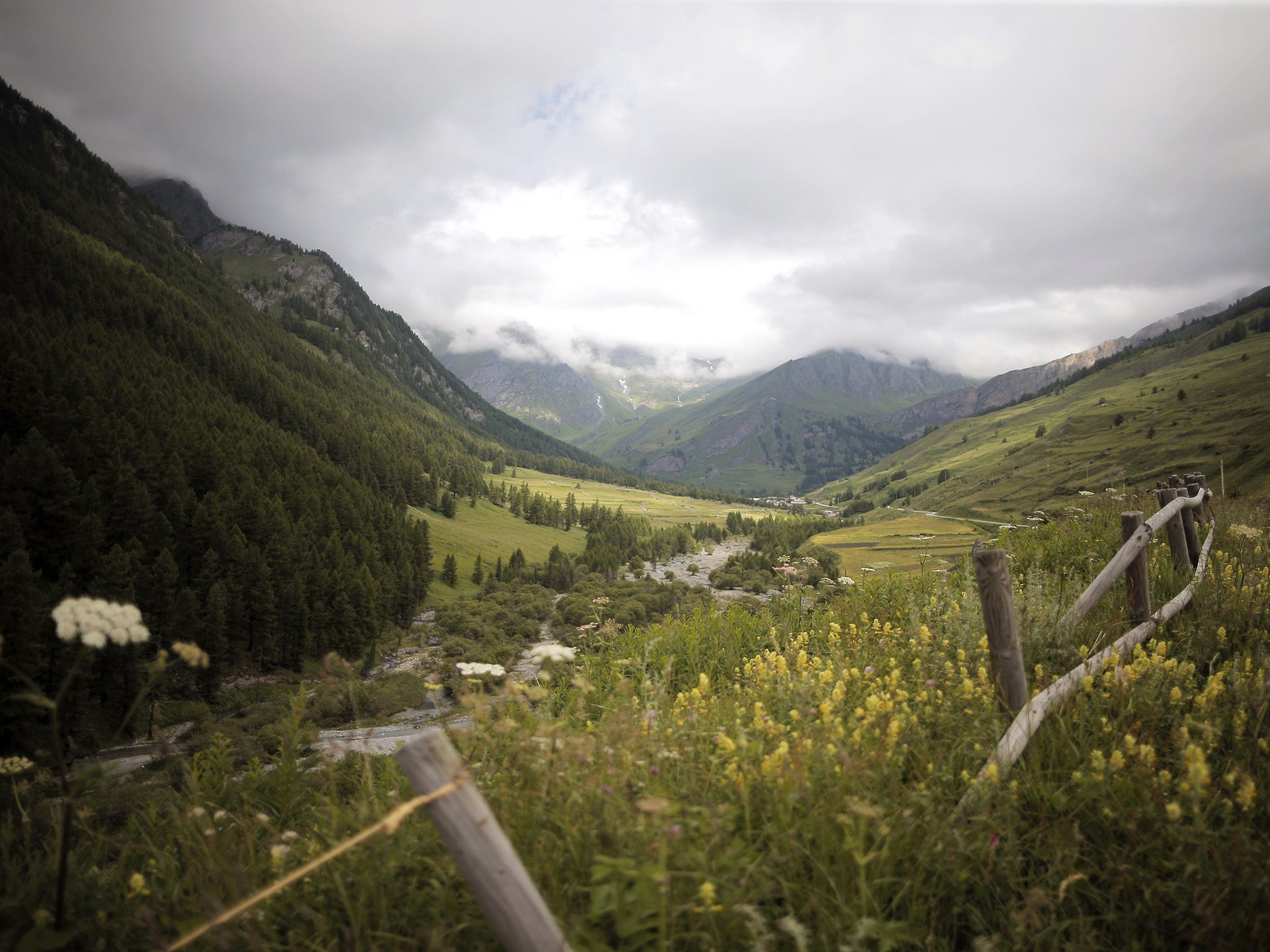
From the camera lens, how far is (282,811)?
16.8 ft

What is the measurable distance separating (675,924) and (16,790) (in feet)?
15.5

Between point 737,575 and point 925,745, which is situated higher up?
point 925,745

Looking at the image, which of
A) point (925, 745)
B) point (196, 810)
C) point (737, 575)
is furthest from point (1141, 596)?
point (737, 575)

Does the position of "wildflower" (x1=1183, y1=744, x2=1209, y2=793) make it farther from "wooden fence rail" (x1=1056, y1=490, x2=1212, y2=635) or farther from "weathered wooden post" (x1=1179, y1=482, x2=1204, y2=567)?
"weathered wooden post" (x1=1179, y1=482, x2=1204, y2=567)

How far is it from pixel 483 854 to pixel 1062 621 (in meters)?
Result: 6.48

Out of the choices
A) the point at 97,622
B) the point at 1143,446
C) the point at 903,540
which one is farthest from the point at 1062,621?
the point at 1143,446

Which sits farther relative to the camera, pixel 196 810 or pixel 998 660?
pixel 998 660

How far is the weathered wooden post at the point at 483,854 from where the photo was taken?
244cm

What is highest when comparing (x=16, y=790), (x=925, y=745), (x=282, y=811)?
(x=16, y=790)

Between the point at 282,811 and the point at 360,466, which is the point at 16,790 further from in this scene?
the point at 360,466

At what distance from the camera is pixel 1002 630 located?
4.68 metres

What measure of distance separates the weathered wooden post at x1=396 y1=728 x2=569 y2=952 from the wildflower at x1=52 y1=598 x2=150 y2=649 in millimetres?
1902

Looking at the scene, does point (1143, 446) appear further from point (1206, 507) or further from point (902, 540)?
point (1206, 507)

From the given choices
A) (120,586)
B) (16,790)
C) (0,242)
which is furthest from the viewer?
(0,242)
